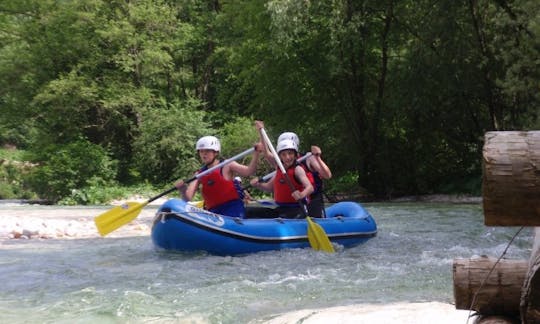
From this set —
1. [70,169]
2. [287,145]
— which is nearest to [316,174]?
[287,145]

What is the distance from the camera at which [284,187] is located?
723 cm

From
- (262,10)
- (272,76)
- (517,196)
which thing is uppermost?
(262,10)

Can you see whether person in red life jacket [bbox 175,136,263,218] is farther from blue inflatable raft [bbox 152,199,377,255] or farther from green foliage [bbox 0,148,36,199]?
green foliage [bbox 0,148,36,199]

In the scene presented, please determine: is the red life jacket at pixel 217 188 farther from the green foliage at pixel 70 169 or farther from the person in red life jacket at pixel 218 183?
the green foliage at pixel 70 169

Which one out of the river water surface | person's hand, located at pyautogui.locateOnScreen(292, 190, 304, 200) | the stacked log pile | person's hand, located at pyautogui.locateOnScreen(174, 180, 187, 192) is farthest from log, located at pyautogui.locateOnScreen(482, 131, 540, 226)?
person's hand, located at pyautogui.locateOnScreen(174, 180, 187, 192)

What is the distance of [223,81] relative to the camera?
84.2 feet

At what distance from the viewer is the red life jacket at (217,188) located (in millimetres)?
6887

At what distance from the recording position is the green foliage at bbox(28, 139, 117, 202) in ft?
62.8

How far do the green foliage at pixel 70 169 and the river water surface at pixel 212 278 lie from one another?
37.6ft

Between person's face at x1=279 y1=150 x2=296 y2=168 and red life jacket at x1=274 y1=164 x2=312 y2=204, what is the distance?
59 mm

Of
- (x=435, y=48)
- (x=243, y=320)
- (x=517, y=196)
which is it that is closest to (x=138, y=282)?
(x=243, y=320)

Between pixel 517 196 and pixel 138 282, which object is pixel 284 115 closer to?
pixel 138 282

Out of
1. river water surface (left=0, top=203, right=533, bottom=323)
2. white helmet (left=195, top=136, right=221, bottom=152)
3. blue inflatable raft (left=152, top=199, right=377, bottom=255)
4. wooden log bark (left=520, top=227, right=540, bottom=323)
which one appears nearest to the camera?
wooden log bark (left=520, top=227, right=540, bottom=323)

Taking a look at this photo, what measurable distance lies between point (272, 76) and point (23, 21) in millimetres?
10984
